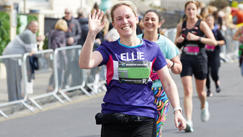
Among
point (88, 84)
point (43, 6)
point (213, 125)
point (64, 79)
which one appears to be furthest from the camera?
point (43, 6)

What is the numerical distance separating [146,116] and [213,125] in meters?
5.41

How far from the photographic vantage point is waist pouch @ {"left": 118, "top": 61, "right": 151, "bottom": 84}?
4.74m

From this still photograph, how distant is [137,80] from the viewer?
15.6 ft

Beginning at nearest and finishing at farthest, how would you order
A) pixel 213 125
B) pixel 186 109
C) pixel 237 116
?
pixel 186 109 → pixel 213 125 → pixel 237 116

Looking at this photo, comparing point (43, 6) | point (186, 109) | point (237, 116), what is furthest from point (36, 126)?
point (43, 6)

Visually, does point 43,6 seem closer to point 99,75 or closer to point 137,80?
point 99,75

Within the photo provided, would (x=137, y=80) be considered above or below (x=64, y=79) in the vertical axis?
above

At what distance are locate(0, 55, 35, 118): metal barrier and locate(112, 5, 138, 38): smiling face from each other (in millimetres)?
6944

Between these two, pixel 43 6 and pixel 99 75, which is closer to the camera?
pixel 99 75

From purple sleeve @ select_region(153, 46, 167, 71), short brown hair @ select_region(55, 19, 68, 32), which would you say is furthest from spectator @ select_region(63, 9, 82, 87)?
purple sleeve @ select_region(153, 46, 167, 71)

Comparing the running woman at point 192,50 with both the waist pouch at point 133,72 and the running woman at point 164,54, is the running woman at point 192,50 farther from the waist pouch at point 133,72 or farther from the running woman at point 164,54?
the waist pouch at point 133,72

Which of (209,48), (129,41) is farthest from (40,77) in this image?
(129,41)

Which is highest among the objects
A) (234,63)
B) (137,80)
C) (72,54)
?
(137,80)

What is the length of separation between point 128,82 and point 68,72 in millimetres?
8932
